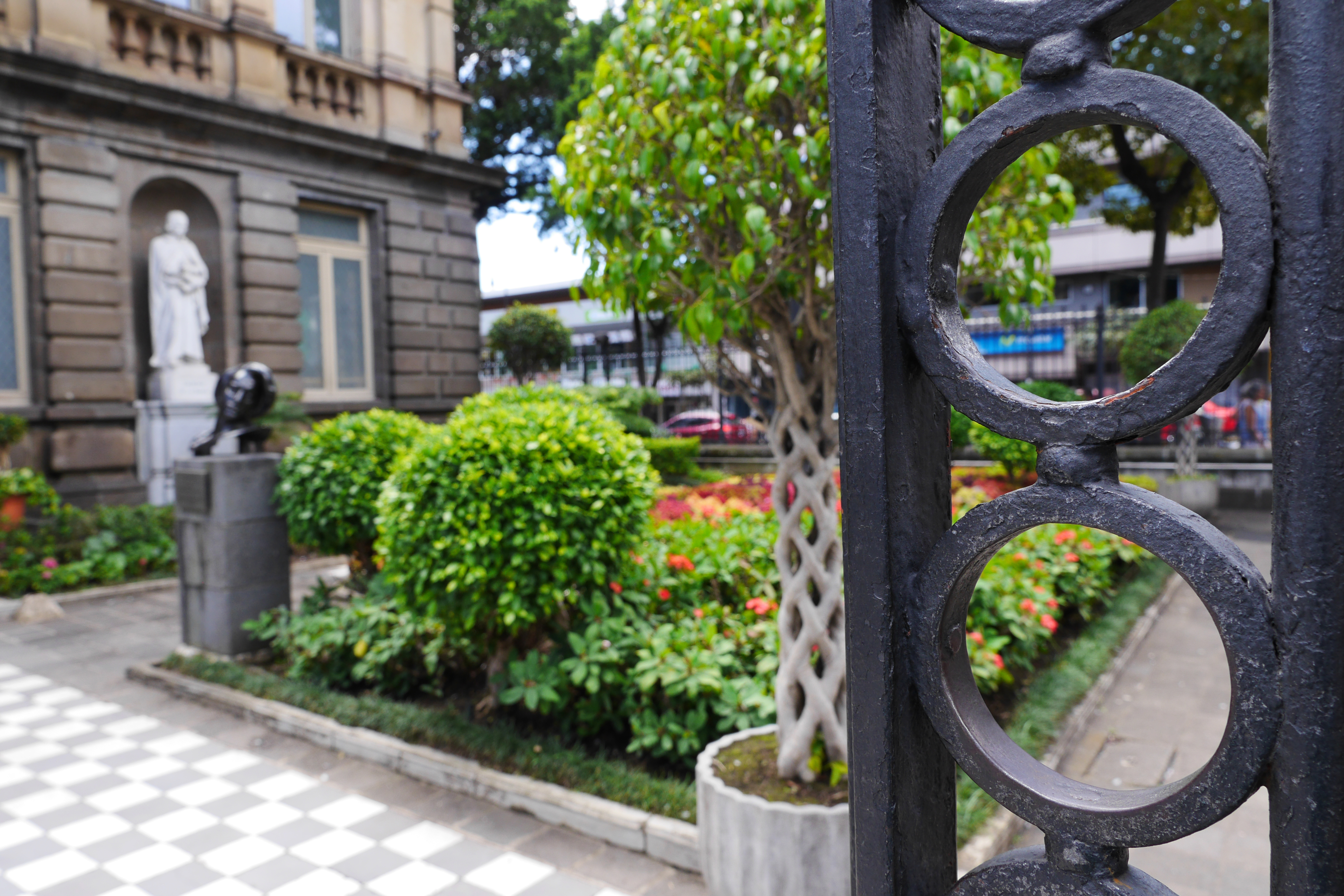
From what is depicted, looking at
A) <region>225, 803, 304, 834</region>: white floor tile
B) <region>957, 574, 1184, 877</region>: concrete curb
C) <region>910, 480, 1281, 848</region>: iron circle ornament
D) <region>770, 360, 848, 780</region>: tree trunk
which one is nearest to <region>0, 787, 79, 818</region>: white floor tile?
<region>225, 803, 304, 834</region>: white floor tile

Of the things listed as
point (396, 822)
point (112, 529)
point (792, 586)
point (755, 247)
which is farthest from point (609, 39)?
point (112, 529)

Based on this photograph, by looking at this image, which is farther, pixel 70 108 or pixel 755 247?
pixel 70 108

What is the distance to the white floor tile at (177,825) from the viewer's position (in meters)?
3.72

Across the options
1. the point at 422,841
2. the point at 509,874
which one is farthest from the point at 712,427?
the point at 509,874

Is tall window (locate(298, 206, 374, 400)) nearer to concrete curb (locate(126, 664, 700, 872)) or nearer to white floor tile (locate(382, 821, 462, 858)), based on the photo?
concrete curb (locate(126, 664, 700, 872))

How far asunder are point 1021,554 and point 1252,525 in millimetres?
7670

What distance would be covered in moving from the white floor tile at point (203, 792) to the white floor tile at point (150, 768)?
251mm

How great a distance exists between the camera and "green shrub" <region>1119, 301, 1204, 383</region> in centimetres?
1245

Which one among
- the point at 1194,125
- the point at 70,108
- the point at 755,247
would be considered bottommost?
the point at 1194,125

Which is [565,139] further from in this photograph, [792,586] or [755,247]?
[792,586]

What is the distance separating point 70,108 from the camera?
11008mm

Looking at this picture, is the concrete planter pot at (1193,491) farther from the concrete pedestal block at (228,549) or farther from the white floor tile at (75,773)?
the white floor tile at (75,773)

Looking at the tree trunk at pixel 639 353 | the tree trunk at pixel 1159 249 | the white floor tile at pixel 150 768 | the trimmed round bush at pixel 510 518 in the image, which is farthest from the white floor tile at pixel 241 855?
the tree trunk at pixel 639 353

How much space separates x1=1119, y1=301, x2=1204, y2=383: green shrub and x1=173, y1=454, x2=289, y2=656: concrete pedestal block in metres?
11.8
